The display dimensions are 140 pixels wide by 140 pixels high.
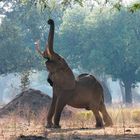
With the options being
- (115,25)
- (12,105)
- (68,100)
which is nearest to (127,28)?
(115,25)

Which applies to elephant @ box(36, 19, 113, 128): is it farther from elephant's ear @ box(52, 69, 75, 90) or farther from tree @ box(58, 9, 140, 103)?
tree @ box(58, 9, 140, 103)

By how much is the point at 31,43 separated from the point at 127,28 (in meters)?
14.4

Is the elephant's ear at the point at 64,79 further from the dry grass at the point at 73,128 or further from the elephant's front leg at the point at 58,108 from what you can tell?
the dry grass at the point at 73,128

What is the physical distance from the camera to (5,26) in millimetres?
56750

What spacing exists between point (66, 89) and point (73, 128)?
121 cm

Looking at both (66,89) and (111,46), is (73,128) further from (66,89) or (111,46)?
(111,46)

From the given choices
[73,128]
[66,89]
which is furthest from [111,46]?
[73,128]

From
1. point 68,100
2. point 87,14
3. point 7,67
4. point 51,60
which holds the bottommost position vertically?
point 68,100

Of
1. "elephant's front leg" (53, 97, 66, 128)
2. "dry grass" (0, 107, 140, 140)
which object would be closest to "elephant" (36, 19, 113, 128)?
"elephant's front leg" (53, 97, 66, 128)

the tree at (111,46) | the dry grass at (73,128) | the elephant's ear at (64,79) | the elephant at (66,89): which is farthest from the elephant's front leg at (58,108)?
the tree at (111,46)

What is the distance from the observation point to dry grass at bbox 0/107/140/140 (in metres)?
11.2

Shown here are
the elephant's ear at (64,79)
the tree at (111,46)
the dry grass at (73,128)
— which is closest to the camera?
the dry grass at (73,128)

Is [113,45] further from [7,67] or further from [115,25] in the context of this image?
[7,67]

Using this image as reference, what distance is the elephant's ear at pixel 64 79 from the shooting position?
14641 millimetres
